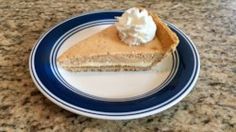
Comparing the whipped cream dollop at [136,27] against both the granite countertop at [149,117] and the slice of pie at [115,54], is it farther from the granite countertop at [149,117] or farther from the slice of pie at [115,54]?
the granite countertop at [149,117]

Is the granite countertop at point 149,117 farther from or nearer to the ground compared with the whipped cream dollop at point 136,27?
nearer to the ground

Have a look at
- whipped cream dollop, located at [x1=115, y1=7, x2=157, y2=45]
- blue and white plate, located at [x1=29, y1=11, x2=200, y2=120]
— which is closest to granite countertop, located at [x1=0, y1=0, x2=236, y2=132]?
blue and white plate, located at [x1=29, y1=11, x2=200, y2=120]

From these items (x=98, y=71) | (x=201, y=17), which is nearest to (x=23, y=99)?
(x=98, y=71)

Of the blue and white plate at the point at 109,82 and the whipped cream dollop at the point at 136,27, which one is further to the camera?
the whipped cream dollop at the point at 136,27

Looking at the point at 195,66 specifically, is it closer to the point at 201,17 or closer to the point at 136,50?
the point at 136,50

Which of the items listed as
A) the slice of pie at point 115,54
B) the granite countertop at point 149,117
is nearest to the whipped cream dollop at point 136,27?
the slice of pie at point 115,54
